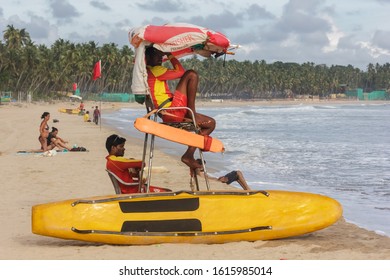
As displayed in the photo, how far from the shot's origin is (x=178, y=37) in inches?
266

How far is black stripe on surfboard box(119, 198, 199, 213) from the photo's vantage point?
679cm

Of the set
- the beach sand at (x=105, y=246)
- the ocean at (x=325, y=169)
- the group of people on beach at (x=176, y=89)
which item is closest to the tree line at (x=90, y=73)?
the ocean at (x=325, y=169)

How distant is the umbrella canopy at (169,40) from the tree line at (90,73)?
31.5 metres

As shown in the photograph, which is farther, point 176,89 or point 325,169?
point 325,169

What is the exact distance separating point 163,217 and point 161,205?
5.5 inches

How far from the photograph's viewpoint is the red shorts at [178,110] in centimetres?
694

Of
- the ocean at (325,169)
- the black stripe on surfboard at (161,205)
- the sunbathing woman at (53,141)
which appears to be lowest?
the ocean at (325,169)

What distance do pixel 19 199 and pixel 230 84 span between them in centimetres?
16330

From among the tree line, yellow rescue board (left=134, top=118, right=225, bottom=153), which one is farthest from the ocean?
the tree line

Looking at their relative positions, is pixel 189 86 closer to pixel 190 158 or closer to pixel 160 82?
pixel 160 82

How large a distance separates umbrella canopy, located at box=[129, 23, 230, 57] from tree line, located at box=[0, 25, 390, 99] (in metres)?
31.6

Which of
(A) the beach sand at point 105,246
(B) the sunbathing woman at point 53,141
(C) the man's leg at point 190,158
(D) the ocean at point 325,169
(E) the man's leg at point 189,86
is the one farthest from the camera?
(B) the sunbathing woman at point 53,141

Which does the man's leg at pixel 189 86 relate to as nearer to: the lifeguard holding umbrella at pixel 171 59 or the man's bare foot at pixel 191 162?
the lifeguard holding umbrella at pixel 171 59

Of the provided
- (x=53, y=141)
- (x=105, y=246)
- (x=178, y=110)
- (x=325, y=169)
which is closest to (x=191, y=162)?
(x=178, y=110)
